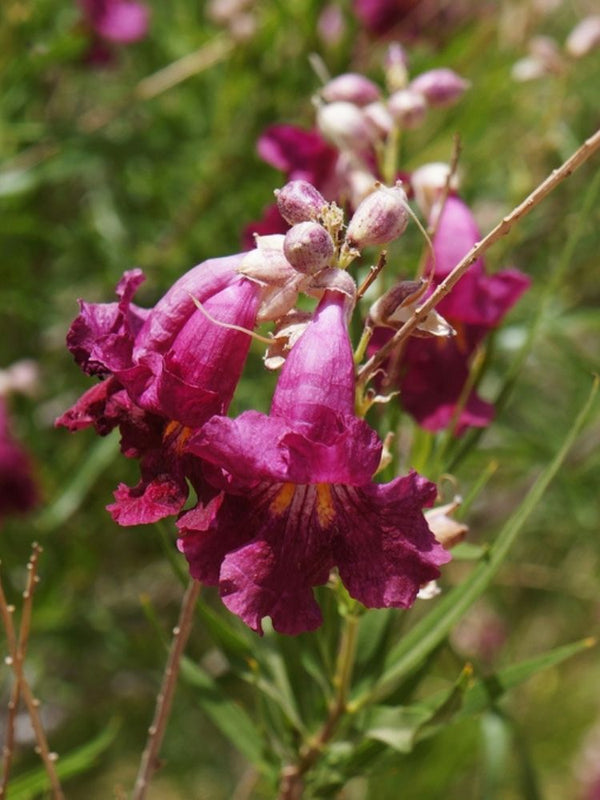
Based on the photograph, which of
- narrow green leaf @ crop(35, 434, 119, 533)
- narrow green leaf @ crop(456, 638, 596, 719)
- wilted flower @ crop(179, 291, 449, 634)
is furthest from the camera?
narrow green leaf @ crop(35, 434, 119, 533)

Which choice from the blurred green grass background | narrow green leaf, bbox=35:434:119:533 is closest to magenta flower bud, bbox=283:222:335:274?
the blurred green grass background

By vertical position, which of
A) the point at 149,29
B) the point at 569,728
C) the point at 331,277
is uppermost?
the point at 149,29

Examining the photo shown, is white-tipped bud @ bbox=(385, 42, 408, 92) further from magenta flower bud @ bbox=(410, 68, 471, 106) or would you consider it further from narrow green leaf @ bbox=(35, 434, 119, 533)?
narrow green leaf @ bbox=(35, 434, 119, 533)

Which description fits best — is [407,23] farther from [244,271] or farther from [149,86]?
[244,271]

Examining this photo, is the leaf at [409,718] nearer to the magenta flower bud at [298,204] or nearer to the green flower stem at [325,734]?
the green flower stem at [325,734]

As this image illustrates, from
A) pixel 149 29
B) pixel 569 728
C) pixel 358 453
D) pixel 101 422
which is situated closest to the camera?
pixel 358 453

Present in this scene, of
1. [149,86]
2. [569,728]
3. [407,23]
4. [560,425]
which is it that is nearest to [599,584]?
[560,425]
